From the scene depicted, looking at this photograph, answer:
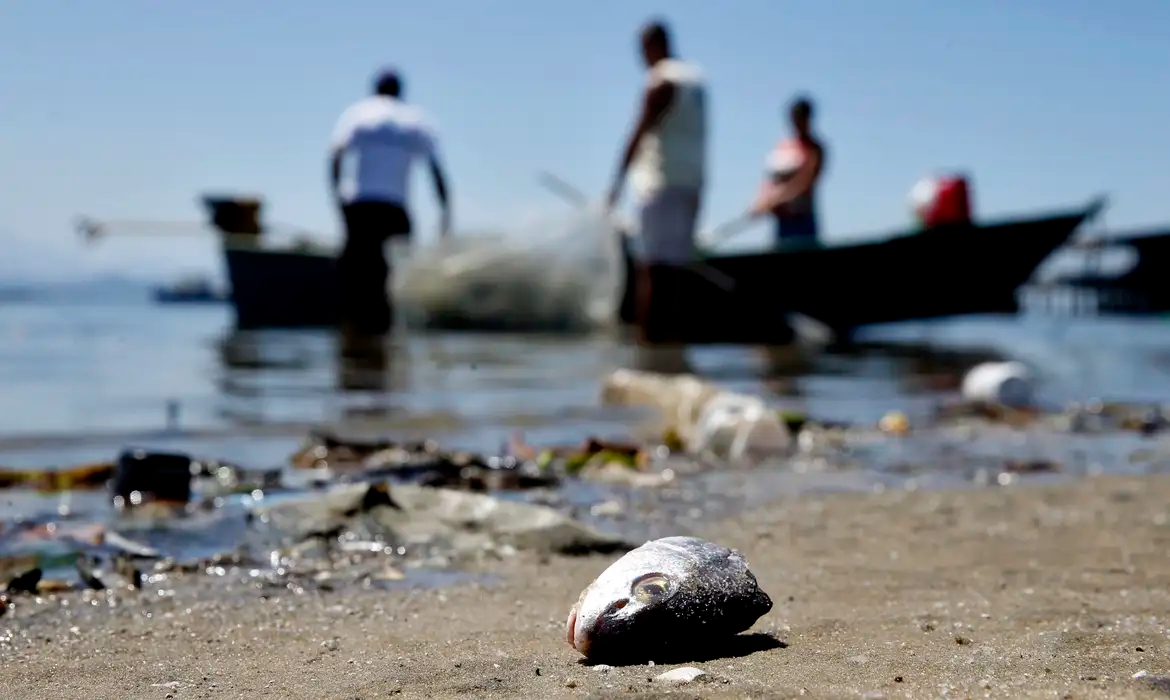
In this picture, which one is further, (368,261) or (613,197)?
(368,261)

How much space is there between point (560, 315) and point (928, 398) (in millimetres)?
→ 6635

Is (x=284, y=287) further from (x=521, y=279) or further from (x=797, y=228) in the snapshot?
(x=797, y=228)

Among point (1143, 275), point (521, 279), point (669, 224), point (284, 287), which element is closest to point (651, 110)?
point (669, 224)

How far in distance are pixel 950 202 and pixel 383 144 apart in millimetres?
5734

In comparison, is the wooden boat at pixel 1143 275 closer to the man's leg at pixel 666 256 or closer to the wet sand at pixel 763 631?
the man's leg at pixel 666 256

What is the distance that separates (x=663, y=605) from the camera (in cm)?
198

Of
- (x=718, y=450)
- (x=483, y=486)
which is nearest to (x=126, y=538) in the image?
(x=483, y=486)

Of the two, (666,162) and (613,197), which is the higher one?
(666,162)

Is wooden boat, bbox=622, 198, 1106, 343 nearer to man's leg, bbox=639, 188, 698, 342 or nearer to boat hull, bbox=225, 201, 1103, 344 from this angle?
boat hull, bbox=225, 201, 1103, 344

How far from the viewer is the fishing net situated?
12836 millimetres

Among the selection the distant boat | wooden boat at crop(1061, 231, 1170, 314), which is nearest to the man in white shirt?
wooden boat at crop(1061, 231, 1170, 314)

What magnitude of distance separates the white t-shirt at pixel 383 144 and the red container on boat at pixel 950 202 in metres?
5.16

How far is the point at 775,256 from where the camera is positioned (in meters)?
12.4

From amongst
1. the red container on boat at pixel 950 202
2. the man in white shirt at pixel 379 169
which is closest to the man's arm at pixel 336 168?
the man in white shirt at pixel 379 169
